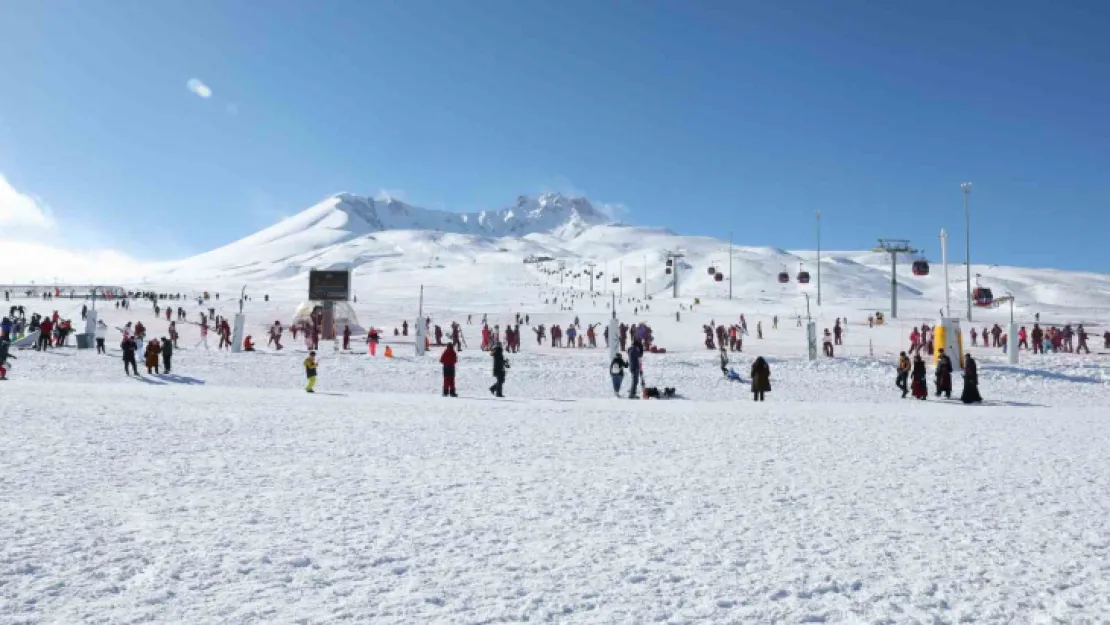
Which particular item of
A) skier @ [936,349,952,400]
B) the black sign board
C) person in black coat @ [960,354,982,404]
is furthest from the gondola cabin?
the black sign board

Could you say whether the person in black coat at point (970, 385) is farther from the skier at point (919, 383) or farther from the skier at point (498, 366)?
the skier at point (498, 366)

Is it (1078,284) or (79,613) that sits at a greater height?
(1078,284)

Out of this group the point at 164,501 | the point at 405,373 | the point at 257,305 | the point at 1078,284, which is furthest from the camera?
the point at 1078,284

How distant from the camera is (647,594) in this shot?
445 cm

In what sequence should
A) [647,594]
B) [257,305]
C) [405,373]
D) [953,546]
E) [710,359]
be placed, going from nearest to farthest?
[647,594] → [953,546] → [405,373] → [710,359] → [257,305]

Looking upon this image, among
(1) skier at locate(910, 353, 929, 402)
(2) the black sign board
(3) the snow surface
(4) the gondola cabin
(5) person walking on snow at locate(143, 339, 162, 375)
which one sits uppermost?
(4) the gondola cabin

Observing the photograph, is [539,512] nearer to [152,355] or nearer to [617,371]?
[617,371]

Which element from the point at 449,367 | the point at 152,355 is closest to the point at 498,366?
the point at 449,367

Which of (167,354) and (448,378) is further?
(167,354)

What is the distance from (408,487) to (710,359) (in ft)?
77.3

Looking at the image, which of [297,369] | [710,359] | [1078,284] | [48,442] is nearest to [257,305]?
[297,369]

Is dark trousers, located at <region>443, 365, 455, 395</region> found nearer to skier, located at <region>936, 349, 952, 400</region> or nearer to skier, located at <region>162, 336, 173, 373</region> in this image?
skier, located at <region>162, 336, 173, 373</region>

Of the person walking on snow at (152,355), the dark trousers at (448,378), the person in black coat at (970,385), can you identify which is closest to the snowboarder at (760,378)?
the person in black coat at (970,385)

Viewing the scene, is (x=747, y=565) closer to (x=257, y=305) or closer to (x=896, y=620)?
(x=896, y=620)
